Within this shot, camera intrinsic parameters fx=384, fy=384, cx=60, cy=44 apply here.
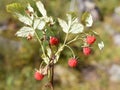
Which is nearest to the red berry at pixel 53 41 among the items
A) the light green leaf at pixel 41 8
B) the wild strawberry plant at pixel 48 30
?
the wild strawberry plant at pixel 48 30

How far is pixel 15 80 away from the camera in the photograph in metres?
5.91

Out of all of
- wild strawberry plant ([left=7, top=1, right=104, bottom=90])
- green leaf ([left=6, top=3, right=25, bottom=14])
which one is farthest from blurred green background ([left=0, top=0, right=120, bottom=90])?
green leaf ([left=6, top=3, right=25, bottom=14])

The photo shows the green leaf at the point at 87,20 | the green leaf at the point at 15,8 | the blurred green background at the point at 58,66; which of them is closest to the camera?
the green leaf at the point at 15,8

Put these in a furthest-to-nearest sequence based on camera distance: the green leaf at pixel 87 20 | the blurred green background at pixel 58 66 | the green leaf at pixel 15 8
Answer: the blurred green background at pixel 58 66 < the green leaf at pixel 87 20 < the green leaf at pixel 15 8

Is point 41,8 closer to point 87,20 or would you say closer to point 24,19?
point 24,19

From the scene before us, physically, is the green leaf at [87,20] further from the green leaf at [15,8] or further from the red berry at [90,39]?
the green leaf at [15,8]

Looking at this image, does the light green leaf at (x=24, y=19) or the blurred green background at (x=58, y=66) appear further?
the blurred green background at (x=58, y=66)

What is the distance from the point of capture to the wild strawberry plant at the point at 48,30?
1.50 metres

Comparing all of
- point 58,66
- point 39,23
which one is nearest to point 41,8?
point 39,23

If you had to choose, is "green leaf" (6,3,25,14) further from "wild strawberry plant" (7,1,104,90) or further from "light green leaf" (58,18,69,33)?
"light green leaf" (58,18,69,33)

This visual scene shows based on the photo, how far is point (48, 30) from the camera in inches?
60.9

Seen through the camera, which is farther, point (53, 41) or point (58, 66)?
point (58, 66)

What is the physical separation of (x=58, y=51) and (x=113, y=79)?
5.28 meters

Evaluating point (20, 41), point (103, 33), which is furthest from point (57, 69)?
point (103, 33)
